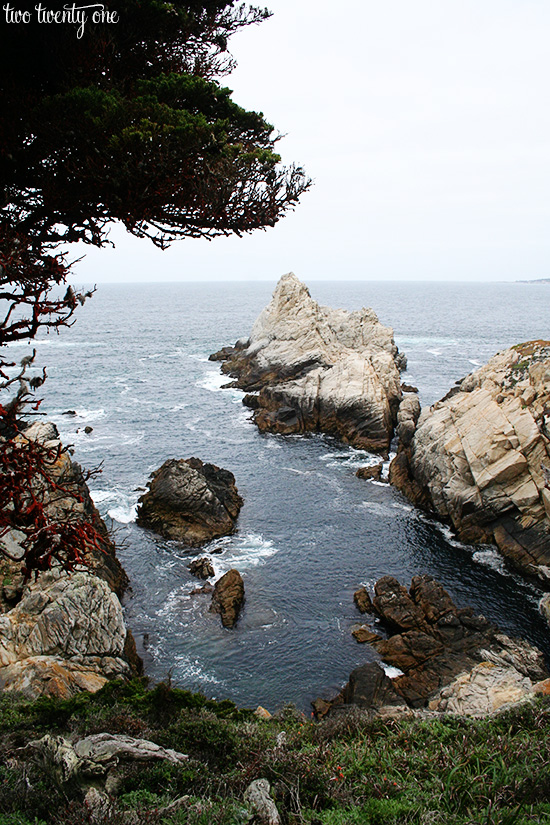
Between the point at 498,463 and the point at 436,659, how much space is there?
14421mm

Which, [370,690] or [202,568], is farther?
[202,568]

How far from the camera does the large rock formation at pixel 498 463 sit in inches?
1273

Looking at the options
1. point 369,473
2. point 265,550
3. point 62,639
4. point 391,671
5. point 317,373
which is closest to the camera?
point 62,639

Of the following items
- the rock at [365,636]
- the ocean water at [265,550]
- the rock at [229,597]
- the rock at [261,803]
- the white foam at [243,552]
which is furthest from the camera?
the white foam at [243,552]

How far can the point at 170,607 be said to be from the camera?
28.9m

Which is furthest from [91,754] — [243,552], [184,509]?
[184,509]

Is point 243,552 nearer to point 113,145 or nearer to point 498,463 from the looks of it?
point 498,463

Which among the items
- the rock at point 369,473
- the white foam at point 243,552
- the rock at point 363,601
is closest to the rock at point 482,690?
the rock at point 363,601

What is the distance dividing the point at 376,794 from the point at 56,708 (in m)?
7.98

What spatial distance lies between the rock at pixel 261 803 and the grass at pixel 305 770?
186 millimetres

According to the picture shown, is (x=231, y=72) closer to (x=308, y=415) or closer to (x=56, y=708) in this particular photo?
(x=56, y=708)

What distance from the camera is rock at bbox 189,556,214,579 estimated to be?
3141 centimetres

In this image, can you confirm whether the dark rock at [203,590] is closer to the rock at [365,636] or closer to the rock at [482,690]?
the rock at [365,636]

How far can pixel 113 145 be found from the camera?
25.7 ft
